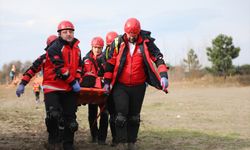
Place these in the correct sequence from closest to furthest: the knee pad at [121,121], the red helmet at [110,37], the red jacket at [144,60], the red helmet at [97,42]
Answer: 1. the knee pad at [121,121]
2. the red jacket at [144,60]
3. the red helmet at [97,42]
4. the red helmet at [110,37]

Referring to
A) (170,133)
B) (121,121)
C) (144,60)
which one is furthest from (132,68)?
(170,133)

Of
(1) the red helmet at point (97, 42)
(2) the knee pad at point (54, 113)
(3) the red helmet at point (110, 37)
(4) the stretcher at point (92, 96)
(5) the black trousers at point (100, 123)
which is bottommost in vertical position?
(5) the black trousers at point (100, 123)

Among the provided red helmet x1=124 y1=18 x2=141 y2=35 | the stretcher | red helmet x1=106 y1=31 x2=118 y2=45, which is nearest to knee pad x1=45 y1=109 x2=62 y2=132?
the stretcher

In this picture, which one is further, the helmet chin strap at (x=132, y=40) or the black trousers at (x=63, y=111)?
the helmet chin strap at (x=132, y=40)

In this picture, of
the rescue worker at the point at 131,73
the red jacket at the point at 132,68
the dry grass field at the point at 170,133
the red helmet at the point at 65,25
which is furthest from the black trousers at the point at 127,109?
the red helmet at the point at 65,25

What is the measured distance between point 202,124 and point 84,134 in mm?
3708

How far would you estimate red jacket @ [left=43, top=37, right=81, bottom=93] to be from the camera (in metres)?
6.96

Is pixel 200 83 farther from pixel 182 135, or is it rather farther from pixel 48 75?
pixel 48 75

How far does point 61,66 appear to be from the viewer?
6938mm

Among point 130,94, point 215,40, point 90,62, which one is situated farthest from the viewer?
point 215,40

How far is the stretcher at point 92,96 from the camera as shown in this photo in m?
7.46

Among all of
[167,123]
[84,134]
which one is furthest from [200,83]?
[84,134]

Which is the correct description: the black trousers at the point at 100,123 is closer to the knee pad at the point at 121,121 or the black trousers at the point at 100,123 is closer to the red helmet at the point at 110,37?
the knee pad at the point at 121,121

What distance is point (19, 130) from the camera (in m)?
10.5
